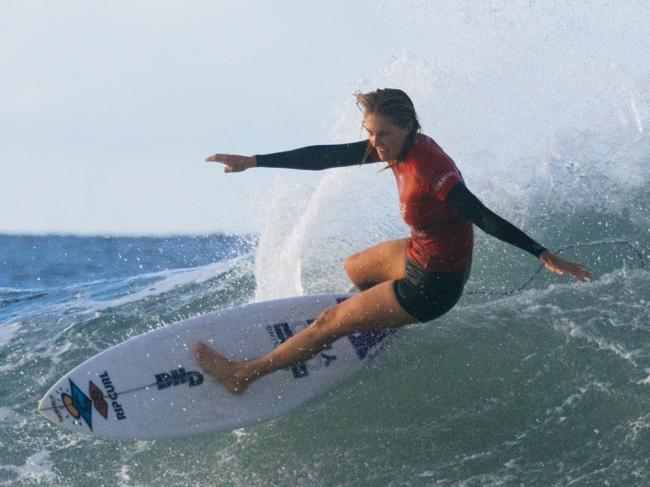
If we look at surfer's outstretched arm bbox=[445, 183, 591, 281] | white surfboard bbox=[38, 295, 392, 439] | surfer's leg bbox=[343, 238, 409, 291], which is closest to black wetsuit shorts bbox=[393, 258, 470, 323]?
surfer's leg bbox=[343, 238, 409, 291]

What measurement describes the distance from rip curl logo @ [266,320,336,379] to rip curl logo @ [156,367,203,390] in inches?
20.0

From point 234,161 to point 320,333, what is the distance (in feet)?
3.52

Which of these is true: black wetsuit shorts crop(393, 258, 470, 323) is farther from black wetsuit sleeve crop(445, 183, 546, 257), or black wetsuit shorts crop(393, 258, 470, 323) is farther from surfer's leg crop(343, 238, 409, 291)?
black wetsuit sleeve crop(445, 183, 546, 257)

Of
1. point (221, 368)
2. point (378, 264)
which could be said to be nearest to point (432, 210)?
point (378, 264)

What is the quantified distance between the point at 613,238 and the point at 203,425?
140 inches

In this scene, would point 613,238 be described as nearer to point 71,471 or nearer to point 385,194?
point 385,194

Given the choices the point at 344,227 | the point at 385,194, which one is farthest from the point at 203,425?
the point at 385,194

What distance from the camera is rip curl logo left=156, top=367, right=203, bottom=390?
5.12 metres

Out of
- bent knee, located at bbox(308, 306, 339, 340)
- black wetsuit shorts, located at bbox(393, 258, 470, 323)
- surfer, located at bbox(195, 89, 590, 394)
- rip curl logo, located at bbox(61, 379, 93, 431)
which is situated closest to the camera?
surfer, located at bbox(195, 89, 590, 394)

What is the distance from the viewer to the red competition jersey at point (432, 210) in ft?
13.9

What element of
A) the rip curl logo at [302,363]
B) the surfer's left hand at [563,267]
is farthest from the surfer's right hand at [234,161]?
the surfer's left hand at [563,267]

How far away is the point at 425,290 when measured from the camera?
451cm

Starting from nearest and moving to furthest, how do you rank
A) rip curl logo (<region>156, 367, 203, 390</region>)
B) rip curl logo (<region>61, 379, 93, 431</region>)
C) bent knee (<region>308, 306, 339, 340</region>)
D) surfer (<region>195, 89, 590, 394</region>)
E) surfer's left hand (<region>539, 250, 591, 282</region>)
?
surfer's left hand (<region>539, 250, 591, 282</region>), surfer (<region>195, 89, 590, 394</region>), bent knee (<region>308, 306, 339, 340</region>), rip curl logo (<region>61, 379, 93, 431</region>), rip curl logo (<region>156, 367, 203, 390</region>)

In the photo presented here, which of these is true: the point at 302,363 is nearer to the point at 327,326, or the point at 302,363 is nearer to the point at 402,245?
the point at 327,326
